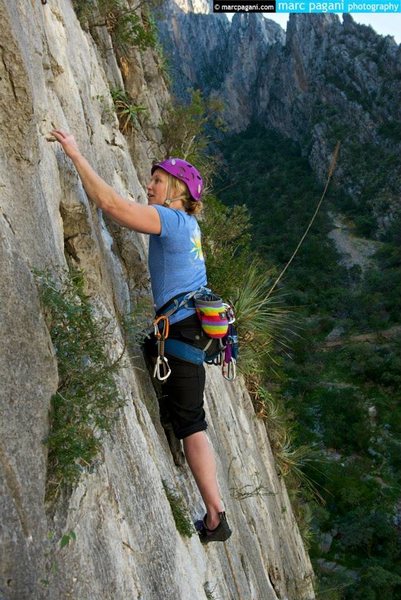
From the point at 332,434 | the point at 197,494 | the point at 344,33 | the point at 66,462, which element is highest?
the point at 344,33

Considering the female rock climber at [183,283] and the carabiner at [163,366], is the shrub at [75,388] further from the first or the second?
the female rock climber at [183,283]

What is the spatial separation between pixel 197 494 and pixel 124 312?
1.56m

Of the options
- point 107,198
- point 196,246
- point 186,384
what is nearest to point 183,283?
point 196,246

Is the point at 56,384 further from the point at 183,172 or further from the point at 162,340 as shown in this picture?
the point at 183,172

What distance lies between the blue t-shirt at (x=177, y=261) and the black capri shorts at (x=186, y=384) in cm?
9

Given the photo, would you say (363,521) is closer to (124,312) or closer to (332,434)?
(332,434)

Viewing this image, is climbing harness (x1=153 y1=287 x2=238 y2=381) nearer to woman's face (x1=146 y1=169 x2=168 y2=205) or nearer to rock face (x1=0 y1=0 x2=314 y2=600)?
rock face (x1=0 y1=0 x2=314 y2=600)

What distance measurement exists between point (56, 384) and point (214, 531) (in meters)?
2.00

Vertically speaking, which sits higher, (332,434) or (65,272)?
(65,272)

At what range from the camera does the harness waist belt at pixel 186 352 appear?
145 inches

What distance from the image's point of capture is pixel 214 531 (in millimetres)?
3875

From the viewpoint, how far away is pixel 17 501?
2057 mm

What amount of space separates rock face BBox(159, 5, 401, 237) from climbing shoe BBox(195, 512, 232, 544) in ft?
152

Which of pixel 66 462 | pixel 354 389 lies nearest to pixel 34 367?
pixel 66 462
